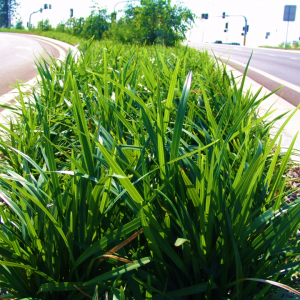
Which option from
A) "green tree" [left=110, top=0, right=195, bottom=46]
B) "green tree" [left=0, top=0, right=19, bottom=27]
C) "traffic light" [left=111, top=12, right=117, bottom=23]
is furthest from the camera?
"green tree" [left=0, top=0, right=19, bottom=27]

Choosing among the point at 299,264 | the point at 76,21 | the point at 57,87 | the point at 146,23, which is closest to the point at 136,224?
the point at 299,264

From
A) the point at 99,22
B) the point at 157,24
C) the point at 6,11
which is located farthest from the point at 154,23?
the point at 6,11

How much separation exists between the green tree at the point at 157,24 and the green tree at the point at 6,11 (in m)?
67.4

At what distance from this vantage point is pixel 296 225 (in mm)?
1080

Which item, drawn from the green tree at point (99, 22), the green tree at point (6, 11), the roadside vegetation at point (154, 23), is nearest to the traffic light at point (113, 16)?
the green tree at point (99, 22)

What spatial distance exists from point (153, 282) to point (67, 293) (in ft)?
0.97

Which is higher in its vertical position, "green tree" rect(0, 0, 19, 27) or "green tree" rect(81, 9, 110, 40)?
"green tree" rect(0, 0, 19, 27)

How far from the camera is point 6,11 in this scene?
69312mm

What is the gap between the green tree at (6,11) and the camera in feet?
226

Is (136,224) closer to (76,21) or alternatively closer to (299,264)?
(299,264)

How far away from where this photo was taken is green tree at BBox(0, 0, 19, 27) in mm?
68875

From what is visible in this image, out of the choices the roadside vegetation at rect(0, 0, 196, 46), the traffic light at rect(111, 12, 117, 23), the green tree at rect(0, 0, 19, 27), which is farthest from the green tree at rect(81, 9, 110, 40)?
the green tree at rect(0, 0, 19, 27)

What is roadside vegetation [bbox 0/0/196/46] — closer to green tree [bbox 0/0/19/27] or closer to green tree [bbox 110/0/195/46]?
green tree [bbox 110/0/195/46]

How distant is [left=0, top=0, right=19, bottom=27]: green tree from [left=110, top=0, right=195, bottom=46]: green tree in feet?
221
